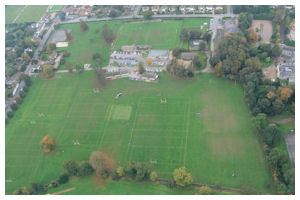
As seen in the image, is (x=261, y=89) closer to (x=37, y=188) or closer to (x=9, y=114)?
(x=37, y=188)

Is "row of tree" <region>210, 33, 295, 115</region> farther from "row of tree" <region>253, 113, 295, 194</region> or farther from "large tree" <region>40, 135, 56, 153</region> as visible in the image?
"large tree" <region>40, 135, 56, 153</region>

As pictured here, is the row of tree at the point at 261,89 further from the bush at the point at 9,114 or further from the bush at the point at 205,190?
the bush at the point at 9,114

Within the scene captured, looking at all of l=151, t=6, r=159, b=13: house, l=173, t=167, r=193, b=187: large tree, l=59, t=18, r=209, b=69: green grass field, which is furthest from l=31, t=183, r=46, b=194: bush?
l=151, t=6, r=159, b=13: house

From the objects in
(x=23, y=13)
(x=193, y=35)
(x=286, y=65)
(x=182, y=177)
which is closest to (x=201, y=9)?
(x=193, y=35)

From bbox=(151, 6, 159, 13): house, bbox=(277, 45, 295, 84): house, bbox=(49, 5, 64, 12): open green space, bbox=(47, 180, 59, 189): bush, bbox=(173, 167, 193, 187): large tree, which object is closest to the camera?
bbox=(173, 167, 193, 187): large tree

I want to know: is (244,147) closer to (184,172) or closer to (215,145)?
(215,145)
